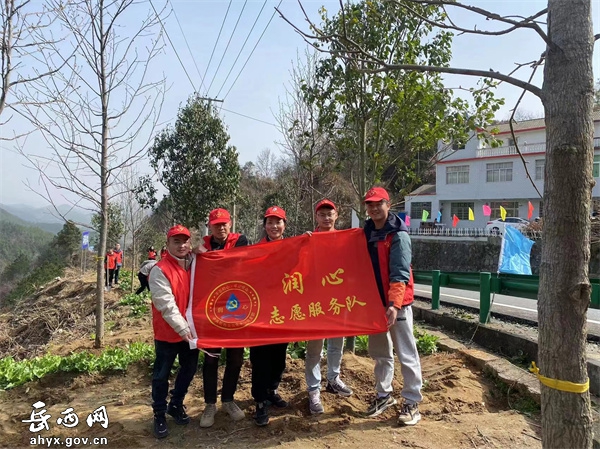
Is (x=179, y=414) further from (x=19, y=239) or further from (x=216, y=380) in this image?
(x=19, y=239)

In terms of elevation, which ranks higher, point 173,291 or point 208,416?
point 173,291

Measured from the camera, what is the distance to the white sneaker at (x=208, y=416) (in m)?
3.72

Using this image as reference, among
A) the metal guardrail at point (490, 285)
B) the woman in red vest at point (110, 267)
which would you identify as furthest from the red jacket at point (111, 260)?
the metal guardrail at point (490, 285)

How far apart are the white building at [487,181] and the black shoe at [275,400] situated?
2996cm

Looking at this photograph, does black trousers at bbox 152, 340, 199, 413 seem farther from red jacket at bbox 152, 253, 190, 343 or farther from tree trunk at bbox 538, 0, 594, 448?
tree trunk at bbox 538, 0, 594, 448

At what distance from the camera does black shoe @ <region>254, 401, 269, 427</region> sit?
12.1 ft

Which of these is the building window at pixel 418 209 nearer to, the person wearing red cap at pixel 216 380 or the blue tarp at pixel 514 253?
the blue tarp at pixel 514 253

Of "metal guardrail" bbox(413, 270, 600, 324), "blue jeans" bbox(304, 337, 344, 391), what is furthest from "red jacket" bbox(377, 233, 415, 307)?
"metal guardrail" bbox(413, 270, 600, 324)

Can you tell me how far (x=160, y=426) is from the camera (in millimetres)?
3590

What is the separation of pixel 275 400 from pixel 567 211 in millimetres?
2992

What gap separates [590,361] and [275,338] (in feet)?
9.49

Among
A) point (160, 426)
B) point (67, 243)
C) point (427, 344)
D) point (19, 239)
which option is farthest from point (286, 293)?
point (19, 239)

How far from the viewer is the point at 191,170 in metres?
14.4

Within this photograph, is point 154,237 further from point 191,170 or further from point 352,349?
point 352,349
